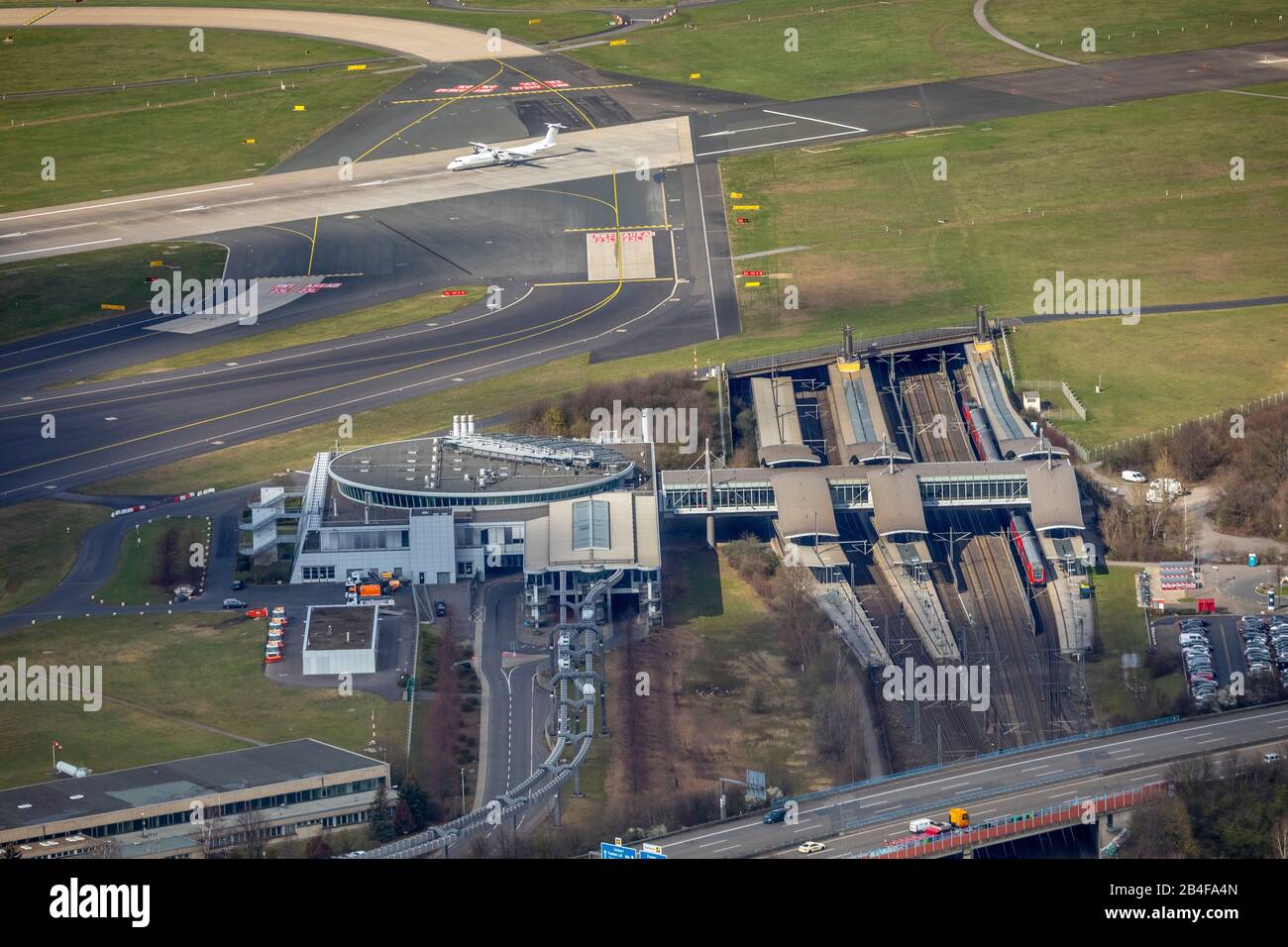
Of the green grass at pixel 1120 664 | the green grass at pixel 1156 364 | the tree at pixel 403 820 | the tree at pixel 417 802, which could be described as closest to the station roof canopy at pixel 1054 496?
the green grass at pixel 1120 664

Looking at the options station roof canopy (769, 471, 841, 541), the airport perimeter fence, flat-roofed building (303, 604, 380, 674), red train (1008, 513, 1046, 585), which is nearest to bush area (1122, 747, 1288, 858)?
red train (1008, 513, 1046, 585)

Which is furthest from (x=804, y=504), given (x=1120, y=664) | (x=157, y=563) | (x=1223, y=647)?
(x=157, y=563)

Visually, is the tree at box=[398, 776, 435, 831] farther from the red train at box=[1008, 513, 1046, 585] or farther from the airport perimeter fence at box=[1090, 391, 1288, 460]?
the airport perimeter fence at box=[1090, 391, 1288, 460]

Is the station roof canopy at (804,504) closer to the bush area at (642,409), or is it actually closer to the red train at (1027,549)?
the bush area at (642,409)

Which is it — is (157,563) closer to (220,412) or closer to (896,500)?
(220,412)
